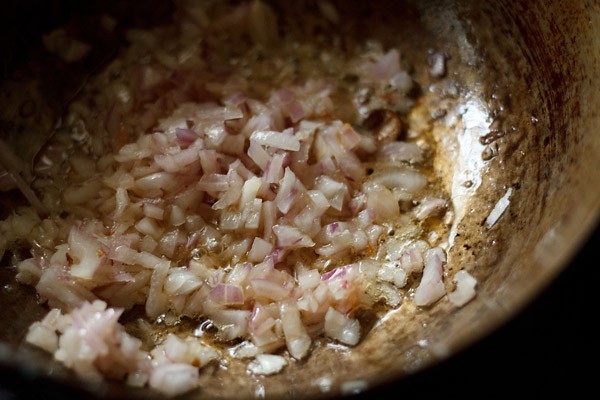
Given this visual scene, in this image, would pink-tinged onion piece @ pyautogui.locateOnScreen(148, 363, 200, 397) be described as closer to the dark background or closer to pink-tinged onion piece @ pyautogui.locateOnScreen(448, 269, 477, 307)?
the dark background

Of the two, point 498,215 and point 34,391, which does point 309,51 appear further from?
point 34,391

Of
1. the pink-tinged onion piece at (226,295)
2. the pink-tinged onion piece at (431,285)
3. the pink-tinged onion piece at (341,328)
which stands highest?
the pink-tinged onion piece at (431,285)

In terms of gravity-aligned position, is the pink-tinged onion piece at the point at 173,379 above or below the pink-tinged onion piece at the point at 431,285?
below

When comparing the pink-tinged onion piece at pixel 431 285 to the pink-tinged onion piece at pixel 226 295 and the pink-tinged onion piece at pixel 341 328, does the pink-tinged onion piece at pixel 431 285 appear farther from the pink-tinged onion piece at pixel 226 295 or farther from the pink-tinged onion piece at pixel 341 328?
the pink-tinged onion piece at pixel 226 295

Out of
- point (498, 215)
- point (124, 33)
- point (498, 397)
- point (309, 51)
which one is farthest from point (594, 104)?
point (124, 33)

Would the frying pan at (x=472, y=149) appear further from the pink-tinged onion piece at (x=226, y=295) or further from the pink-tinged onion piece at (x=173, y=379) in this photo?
the pink-tinged onion piece at (x=226, y=295)

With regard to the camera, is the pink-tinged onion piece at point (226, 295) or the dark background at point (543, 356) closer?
the dark background at point (543, 356)

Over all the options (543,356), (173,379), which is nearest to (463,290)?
(543,356)

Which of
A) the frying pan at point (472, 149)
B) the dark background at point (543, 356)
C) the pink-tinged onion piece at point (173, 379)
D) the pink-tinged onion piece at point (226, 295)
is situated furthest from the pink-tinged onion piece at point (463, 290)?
the pink-tinged onion piece at point (173, 379)
